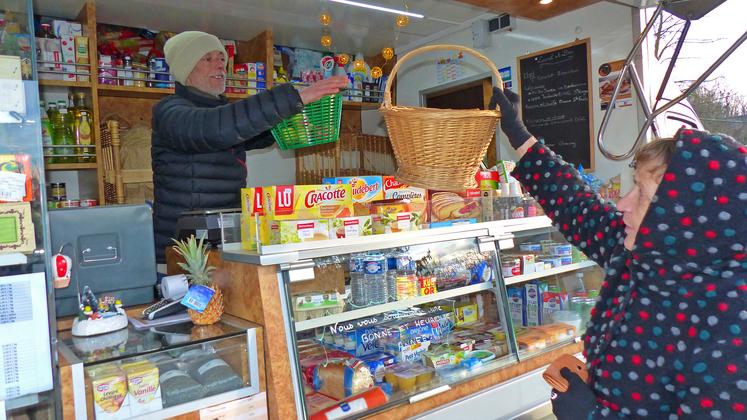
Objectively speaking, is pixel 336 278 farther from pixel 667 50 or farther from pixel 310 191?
pixel 667 50

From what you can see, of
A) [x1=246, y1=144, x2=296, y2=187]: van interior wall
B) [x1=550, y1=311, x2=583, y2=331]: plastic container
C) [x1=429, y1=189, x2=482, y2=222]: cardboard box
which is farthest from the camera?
[x1=246, y1=144, x2=296, y2=187]: van interior wall

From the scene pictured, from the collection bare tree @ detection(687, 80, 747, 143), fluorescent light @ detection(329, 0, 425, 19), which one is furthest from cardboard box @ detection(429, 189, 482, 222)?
fluorescent light @ detection(329, 0, 425, 19)

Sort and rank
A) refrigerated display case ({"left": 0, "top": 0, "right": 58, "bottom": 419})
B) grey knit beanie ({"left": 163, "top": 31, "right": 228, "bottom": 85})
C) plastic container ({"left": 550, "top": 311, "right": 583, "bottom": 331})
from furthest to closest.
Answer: plastic container ({"left": 550, "top": 311, "right": 583, "bottom": 331}), grey knit beanie ({"left": 163, "top": 31, "right": 228, "bottom": 85}), refrigerated display case ({"left": 0, "top": 0, "right": 58, "bottom": 419})

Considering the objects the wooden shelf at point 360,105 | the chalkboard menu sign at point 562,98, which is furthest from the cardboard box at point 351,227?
the wooden shelf at point 360,105

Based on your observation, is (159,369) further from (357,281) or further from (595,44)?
(595,44)

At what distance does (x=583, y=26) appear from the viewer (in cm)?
396

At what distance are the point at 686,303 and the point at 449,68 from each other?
413 cm

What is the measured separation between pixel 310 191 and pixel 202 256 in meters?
0.45

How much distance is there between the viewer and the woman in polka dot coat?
1.15 meters

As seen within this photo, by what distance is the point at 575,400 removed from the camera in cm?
146

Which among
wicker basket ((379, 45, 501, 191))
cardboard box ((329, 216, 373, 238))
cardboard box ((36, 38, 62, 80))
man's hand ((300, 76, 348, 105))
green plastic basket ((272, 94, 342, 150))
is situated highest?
cardboard box ((36, 38, 62, 80))

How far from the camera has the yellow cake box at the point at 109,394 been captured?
1.53 m

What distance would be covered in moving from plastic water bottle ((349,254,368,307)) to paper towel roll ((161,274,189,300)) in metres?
0.64

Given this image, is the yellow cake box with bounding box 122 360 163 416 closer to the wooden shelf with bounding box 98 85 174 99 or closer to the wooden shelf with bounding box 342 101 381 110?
the wooden shelf with bounding box 98 85 174 99
